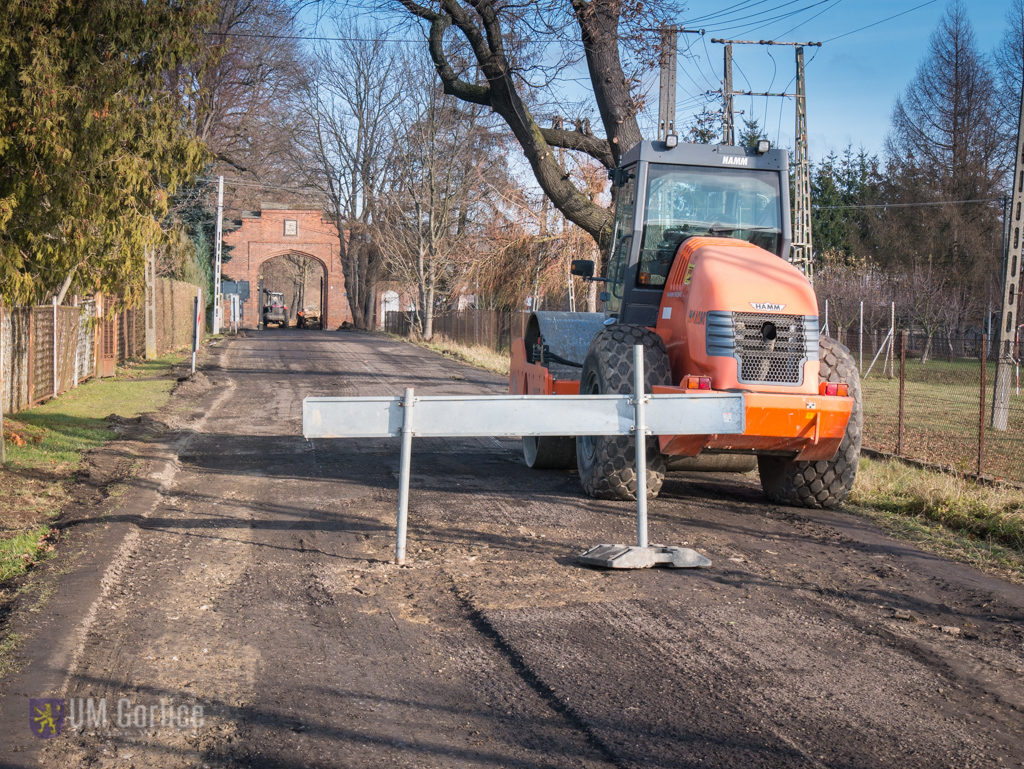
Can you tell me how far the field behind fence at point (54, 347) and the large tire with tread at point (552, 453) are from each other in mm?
4708

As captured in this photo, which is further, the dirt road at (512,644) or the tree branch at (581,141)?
the tree branch at (581,141)

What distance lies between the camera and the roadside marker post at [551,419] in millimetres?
6383

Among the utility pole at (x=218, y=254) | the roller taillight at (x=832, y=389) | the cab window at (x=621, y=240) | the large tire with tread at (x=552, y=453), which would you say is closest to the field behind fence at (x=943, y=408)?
the roller taillight at (x=832, y=389)

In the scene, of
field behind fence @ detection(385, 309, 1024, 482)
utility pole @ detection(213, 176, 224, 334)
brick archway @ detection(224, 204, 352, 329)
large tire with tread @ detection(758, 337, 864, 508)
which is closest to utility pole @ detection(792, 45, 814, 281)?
field behind fence @ detection(385, 309, 1024, 482)

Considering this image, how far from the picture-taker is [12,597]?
557 cm

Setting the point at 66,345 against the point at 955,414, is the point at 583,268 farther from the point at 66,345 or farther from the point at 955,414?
the point at 955,414

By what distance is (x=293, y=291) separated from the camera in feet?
370

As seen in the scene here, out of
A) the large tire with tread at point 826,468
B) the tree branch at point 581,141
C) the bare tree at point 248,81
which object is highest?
the bare tree at point 248,81

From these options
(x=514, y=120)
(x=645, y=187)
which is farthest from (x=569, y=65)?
(x=645, y=187)

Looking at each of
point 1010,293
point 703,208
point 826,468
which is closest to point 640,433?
point 826,468

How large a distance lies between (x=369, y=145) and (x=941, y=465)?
152ft

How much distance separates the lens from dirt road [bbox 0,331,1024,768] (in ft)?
12.6

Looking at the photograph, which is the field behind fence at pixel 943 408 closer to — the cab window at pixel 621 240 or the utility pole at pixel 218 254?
the cab window at pixel 621 240

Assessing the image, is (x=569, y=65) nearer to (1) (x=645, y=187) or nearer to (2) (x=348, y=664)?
(1) (x=645, y=187)
